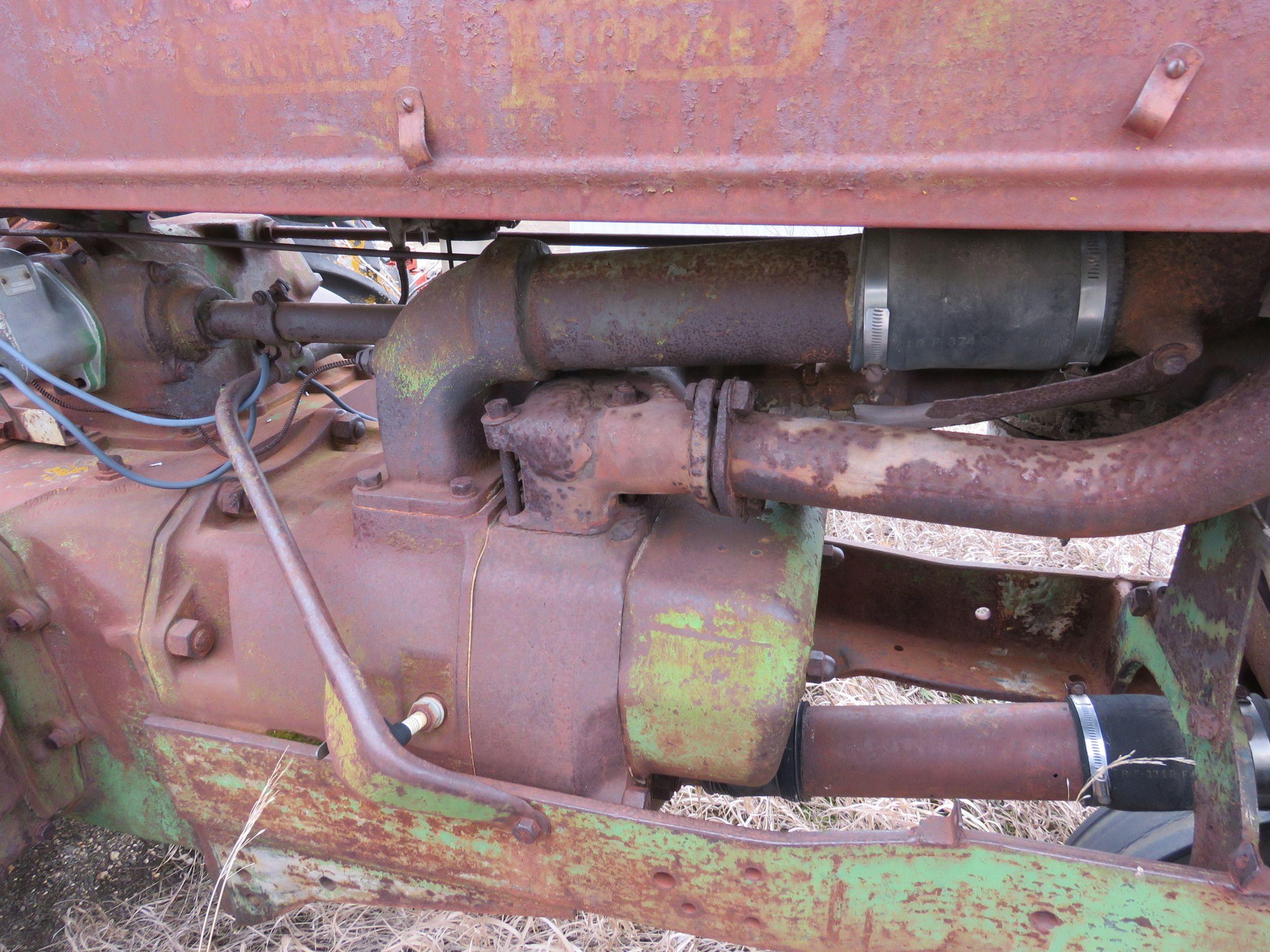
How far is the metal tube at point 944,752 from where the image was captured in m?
1.46

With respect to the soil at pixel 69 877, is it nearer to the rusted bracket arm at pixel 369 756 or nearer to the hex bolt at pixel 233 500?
the hex bolt at pixel 233 500

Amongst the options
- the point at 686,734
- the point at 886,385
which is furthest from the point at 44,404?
the point at 886,385

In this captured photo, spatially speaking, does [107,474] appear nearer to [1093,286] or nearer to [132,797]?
[132,797]

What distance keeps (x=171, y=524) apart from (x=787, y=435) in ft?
4.20

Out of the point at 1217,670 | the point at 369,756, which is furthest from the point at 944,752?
the point at 369,756

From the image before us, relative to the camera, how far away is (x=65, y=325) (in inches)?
69.0

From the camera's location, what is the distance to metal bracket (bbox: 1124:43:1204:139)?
2.50 feet

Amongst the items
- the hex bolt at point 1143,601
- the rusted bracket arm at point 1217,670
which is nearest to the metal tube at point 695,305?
the rusted bracket arm at point 1217,670

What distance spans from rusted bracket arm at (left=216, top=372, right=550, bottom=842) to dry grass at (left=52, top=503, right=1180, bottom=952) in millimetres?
432

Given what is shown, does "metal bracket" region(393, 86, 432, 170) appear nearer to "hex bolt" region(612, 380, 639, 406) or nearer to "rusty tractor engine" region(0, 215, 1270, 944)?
"rusty tractor engine" region(0, 215, 1270, 944)

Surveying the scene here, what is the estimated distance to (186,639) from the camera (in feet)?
5.19

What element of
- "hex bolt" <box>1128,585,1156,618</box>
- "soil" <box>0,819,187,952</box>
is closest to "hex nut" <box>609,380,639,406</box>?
"hex bolt" <box>1128,585,1156,618</box>

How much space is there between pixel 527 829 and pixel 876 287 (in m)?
1.02

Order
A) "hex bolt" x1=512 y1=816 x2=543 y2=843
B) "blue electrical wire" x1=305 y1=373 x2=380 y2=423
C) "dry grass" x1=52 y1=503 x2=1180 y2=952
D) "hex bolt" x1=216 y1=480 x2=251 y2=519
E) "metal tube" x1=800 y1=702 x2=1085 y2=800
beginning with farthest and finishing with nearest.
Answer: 1. "blue electrical wire" x1=305 y1=373 x2=380 y2=423
2. "dry grass" x1=52 y1=503 x2=1180 y2=952
3. "hex bolt" x1=216 y1=480 x2=251 y2=519
4. "metal tube" x1=800 y1=702 x2=1085 y2=800
5. "hex bolt" x1=512 y1=816 x2=543 y2=843
